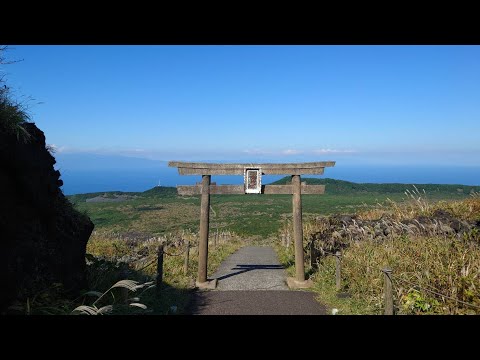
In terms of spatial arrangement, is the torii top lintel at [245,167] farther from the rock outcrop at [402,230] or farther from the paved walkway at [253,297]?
the paved walkway at [253,297]

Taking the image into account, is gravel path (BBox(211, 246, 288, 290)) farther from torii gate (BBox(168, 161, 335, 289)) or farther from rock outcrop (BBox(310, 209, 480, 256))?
rock outcrop (BBox(310, 209, 480, 256))

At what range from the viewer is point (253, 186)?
991 centimetres

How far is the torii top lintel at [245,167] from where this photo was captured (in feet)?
32.0

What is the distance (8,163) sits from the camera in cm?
448

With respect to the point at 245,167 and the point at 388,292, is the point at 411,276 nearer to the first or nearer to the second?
the point at 388,292

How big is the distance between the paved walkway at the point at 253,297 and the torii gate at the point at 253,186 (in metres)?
0.66

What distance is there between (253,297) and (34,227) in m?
5.64

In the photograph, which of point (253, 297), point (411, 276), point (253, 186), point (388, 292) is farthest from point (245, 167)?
point (388, 292)

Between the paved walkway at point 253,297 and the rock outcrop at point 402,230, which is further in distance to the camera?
the rock outcrop at point 402,230

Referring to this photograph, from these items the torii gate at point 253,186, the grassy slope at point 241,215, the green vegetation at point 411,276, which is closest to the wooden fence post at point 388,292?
the green vegetation at point 411,276
